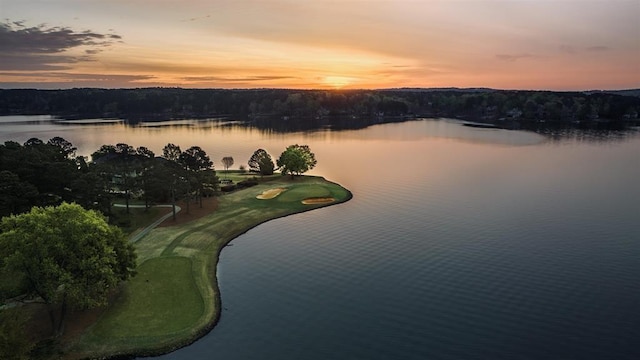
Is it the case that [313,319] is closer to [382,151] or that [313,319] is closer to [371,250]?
[371,250]

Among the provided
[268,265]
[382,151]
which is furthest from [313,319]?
[382,151]

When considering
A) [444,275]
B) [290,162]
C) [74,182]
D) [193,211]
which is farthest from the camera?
[290,162]

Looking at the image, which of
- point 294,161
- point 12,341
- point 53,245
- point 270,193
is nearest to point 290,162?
point 294,161

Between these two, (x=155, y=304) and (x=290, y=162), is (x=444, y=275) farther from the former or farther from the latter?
A: (x=290, y=162)

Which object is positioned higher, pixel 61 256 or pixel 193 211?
pixel 61 256

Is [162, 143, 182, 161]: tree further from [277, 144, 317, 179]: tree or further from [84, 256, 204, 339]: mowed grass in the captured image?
[84, 256, 204, 339]: mowed grass

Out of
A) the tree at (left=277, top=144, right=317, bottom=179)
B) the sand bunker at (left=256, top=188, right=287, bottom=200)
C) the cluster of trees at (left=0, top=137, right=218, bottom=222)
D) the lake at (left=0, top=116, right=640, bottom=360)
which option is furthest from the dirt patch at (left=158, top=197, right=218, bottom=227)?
the tree at (left=277, top=144, right=317, bottom=179)

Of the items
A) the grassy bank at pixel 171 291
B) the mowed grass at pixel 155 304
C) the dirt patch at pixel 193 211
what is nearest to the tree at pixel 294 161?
the dirt patch at pixel 193 211
